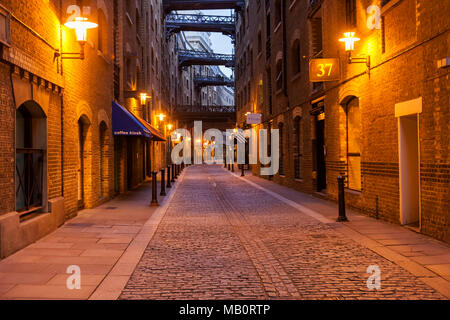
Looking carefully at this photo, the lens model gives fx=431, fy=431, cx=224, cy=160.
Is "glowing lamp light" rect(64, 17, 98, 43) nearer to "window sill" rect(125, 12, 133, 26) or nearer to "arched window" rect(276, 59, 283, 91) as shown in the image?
"window sill" rect(125, 12, 133, 26)

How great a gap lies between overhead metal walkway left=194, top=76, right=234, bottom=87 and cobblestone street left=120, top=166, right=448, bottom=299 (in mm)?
46737

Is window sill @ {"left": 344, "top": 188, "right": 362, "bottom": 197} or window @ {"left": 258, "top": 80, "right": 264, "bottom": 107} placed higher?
window @ {"left": 258, "top": 80, "right": 264, "bottom": 107}

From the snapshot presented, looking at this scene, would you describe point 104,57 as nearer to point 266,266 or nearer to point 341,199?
point 341,199

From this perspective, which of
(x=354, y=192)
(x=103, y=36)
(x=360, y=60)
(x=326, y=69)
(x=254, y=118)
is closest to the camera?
(x=360, y=60)

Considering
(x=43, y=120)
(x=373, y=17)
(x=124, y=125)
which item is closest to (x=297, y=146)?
(x=124, y=125)

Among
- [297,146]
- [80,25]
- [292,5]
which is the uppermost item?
[292,5]

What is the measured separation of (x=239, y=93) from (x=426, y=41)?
30.6 metres

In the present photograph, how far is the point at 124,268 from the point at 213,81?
5327 cm

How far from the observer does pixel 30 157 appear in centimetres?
777

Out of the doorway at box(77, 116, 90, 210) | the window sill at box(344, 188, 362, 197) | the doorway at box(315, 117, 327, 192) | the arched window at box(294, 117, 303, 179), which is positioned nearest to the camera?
the window sill at box(344, 188, 362, 197)

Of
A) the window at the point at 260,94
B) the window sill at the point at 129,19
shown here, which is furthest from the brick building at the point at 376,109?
the window at the point at 260,94

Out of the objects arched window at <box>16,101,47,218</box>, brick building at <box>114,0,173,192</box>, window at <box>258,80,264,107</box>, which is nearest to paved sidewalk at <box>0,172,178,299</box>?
arched window at <box>16,101,47,218</box>

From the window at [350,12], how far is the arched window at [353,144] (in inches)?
79.1

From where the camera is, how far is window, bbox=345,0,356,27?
11369mm
